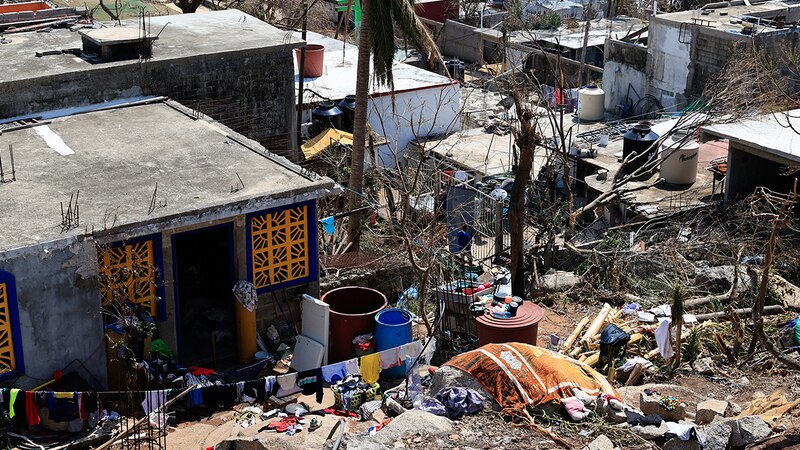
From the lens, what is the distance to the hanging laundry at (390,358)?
49.2 feet

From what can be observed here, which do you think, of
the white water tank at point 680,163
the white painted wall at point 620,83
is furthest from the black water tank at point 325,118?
the white painted wall at point 620,83

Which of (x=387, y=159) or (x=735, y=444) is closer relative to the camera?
(x=735, y=444)

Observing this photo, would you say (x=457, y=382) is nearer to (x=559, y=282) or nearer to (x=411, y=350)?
(x=411, y=350)

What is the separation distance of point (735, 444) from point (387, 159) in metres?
18.6

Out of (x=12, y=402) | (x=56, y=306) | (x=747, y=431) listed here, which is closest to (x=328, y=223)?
(x=56, y=306)

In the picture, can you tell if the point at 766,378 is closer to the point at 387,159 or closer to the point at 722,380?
the point at 722,380

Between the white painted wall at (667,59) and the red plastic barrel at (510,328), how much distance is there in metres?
20.7

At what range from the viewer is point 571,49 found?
130ft

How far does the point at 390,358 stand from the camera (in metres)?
15.1

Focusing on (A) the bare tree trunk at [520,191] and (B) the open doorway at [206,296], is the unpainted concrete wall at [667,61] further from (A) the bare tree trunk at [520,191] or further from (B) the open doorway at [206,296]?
(B) the open doorway at [206,296]

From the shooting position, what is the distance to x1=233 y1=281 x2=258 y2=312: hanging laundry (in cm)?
1530

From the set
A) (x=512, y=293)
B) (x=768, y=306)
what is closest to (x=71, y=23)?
(x=512, y=293)

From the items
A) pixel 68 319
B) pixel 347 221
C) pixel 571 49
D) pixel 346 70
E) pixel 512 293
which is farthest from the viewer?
Answer: pixel 571 49

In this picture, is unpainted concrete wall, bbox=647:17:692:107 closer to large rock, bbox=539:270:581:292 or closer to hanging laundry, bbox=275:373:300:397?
large rock, bbox=539:270:581:292
